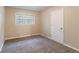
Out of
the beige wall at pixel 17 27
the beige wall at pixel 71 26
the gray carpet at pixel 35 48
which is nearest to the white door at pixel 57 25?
the beige wall at pixel 71 26

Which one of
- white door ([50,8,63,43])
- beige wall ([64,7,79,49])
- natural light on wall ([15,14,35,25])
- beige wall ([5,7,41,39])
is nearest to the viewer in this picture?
beige wall ([64,7,79,49])

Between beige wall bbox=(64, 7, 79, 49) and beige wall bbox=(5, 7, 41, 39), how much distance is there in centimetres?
309

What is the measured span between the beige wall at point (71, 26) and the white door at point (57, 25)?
1.00 ft

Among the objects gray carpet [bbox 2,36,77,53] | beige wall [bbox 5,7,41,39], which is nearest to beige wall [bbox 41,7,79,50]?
gray carpet [bbox 2,36,77,53]

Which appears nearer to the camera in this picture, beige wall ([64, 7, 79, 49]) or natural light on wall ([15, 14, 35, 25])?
beige wall ([64, 7, 79, 49])

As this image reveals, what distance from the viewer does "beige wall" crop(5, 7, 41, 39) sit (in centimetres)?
510

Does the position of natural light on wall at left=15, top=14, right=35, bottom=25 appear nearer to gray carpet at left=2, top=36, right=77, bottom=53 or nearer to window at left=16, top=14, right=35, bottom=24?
window at left=16, top=14, right=35, bottom=24

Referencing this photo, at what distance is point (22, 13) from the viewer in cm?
572

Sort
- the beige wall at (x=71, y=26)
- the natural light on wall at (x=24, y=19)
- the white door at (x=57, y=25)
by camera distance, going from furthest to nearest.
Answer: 1. the natural light on wall at (x=24, y=19)
2. the white door at (x=57, y=25)
3. the beige wall at (x=71, y=26)

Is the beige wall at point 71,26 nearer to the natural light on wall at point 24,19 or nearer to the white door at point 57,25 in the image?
the white door at point 57,25

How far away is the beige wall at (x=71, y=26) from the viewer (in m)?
3.04
